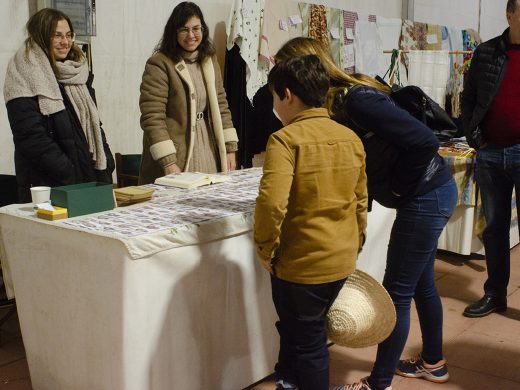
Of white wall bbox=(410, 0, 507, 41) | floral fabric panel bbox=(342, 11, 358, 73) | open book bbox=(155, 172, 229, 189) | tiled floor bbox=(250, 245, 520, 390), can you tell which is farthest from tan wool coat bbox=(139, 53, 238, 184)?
white wall bbox=(410, 0, 507, 41)

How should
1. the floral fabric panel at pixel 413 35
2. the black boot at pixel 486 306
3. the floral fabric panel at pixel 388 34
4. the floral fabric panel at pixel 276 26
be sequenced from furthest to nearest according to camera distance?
the floral fabric panel at pixel 413 35 → the floral fabric panel at pixel 388 34 → the floral fabric panel at pixel 276 26 → the black boot at pixel 486 306

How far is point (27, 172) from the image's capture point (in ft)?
8.82

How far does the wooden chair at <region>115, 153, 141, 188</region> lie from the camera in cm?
385

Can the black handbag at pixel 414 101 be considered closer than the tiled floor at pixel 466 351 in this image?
Yes

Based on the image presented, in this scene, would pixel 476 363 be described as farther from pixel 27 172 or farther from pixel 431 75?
pixel 431 75

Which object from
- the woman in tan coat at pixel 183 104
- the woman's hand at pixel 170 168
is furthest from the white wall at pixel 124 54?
the woman's hand at pixel 170 168

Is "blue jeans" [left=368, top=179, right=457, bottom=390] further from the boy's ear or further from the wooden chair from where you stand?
the wooden chair

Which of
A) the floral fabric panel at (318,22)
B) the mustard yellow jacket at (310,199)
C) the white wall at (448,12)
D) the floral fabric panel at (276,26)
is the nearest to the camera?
the mustard yellow jacket at (310,199)

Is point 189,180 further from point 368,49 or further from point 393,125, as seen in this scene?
point 368,49

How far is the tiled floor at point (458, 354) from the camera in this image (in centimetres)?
241

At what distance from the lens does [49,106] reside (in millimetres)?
2594

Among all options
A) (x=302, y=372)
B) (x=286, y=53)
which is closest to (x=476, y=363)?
(x=302, y=372)

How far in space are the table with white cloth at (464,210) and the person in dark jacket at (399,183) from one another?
66.0 inches

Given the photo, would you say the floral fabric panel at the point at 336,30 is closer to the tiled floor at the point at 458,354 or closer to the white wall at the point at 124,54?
the white wall at the point at 124,54
